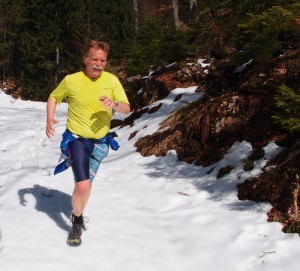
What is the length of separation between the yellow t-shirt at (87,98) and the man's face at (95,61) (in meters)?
0.12

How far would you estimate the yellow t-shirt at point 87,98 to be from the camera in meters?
4.34

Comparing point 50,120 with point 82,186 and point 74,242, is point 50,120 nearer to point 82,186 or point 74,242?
point 82,186

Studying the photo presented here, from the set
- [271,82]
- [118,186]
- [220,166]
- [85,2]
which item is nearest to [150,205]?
[118,186]

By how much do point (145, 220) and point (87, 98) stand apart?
1.99 m

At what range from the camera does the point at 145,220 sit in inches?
208

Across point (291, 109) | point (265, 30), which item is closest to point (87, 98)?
point (291, 109)

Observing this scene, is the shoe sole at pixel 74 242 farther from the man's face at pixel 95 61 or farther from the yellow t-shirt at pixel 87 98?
the man's face at pixel 95 61

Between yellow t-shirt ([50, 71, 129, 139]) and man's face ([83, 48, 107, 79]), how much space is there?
12cm

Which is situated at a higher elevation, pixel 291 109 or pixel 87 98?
pixel 87 98

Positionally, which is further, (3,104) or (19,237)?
(3,104)

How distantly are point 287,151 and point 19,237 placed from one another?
3924mm

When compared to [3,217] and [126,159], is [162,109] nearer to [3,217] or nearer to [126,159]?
[126,159]

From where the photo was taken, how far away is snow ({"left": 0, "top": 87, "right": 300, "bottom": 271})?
4.07m

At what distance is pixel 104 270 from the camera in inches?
154
